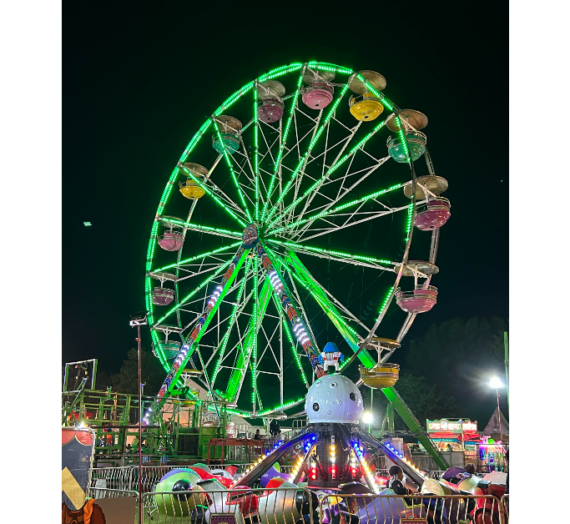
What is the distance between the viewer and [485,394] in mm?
44250

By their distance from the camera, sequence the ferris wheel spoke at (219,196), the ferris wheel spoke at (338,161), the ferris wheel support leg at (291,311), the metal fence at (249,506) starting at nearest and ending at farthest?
the metal fence at (249,506) → the ferris wheel support leg at (291,311) → the ferris wheel spoke at (338,161) → the ferris wheel spoke at (219,196)

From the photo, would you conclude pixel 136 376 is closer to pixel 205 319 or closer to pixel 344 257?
pixel 205 319

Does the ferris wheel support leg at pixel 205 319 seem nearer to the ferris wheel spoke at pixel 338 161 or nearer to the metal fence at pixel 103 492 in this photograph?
the ferris wheel spoke at pixel 338 161

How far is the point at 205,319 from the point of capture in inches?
662

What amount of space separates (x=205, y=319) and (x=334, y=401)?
25.6ft

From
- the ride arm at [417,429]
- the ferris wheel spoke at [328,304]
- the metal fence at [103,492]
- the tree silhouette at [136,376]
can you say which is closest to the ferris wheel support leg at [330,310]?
the ferris wheel spoke at [328,304]

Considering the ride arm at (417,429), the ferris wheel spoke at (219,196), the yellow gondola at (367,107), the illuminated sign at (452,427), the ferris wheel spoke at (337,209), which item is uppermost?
the yellow gondola at (367,107)

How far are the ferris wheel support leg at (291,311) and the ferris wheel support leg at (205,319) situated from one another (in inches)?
36.7

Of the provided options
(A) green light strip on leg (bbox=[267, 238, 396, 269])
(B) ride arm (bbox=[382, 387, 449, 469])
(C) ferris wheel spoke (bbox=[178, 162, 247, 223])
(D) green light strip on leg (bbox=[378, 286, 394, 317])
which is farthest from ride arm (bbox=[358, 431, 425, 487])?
(B) ride arm (bbox=[382, 387, 449, 469])

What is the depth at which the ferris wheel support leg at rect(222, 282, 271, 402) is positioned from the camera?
17.4m

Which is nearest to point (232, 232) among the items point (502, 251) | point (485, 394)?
point (485, 394)

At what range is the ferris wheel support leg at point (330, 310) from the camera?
1477cm
